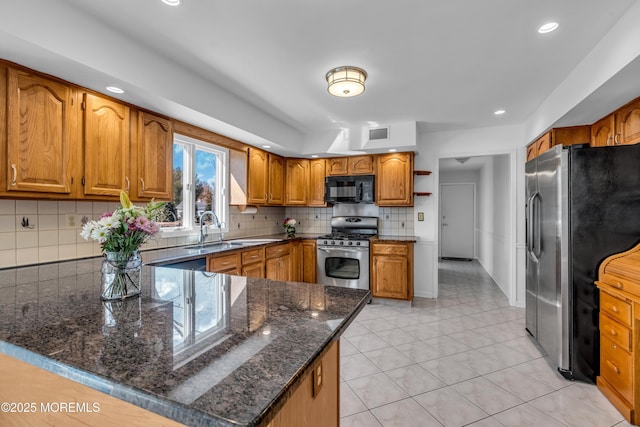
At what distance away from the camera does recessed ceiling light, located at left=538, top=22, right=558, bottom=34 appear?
1.93 meters

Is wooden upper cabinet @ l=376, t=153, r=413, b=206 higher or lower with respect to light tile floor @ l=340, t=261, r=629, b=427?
higher

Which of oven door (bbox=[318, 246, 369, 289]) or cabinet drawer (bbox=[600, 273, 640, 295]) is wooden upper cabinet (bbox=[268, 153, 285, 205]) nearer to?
oven door (bbox=[318, 246, 369, 289])

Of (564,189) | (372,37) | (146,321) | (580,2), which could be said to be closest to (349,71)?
(372,37)

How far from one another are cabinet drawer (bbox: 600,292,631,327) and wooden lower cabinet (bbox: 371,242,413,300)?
205cm

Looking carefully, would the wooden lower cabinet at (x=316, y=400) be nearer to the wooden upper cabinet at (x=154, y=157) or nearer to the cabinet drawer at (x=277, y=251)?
the wooden upper cabinet at (x=154, y=157)

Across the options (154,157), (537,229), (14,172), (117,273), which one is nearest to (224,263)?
(154,157)

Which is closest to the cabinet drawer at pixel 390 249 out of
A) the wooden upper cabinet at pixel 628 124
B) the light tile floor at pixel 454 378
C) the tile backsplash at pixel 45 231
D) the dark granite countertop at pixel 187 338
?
the light tile floor at pixel 454 378

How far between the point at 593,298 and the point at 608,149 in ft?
3.61

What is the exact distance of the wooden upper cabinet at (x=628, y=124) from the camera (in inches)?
90.7

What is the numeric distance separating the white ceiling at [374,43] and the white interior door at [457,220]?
4902 millimetres

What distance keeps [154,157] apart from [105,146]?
0.42 m

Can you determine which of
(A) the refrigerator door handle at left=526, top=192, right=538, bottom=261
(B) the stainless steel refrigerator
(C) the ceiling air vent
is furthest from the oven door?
(B) the stainless steel refrigerator

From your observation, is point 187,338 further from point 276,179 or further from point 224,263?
point 276,179

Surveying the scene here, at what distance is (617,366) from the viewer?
6.55 feet
